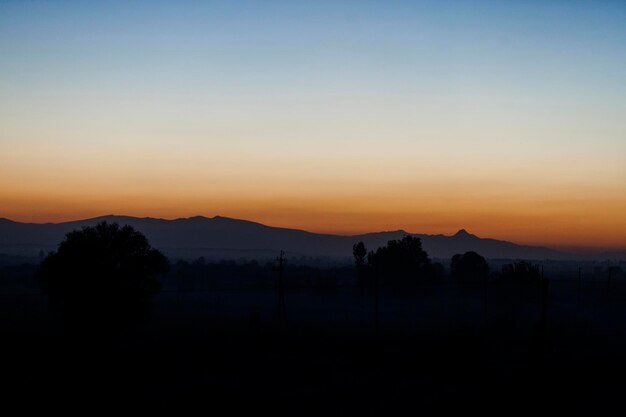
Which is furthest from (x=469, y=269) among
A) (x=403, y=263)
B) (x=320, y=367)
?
(x=320, y=367)

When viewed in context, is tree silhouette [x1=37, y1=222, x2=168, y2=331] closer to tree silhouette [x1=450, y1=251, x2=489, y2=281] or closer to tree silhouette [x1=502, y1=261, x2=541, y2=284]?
tree silhouette [x1=502, y1=261, x2=541, y2=284]

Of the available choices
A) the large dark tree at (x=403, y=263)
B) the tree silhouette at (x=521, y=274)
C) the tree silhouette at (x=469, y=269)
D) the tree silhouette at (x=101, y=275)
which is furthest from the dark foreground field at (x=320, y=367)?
the tree silhouette at (x=469, y=269)

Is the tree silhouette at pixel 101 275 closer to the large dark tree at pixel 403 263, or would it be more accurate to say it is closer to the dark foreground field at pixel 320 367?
the dark foreground field at pixel 320 367

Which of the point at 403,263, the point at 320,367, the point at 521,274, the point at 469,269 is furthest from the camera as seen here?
the point at 469,269

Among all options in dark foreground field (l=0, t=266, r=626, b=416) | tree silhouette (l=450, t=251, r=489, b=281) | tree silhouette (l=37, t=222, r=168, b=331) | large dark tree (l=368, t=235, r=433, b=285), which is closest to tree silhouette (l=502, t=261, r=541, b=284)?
large dark tree (l=368, t=235, r=433, b=285)

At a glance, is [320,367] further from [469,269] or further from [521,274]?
[469,269]

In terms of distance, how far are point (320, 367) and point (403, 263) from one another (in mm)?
47637

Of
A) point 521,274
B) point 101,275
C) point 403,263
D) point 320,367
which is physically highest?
point 403,263

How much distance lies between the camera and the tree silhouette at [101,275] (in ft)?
86.6

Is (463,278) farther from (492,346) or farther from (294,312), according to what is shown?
(492,346)

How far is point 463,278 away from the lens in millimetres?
74688

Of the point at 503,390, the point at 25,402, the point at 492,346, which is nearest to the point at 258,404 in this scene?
the point at 25,402

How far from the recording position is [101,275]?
26.8 metres

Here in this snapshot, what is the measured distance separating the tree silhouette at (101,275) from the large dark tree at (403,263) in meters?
43.2
